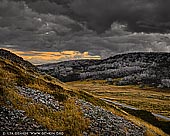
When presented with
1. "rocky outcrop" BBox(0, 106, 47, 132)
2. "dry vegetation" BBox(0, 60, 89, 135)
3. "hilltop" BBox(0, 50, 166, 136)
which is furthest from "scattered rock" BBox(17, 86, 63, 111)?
"rocky outcrop" BBox(0, 106, 47, 132)

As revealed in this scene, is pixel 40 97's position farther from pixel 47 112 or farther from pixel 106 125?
pixel 106 125

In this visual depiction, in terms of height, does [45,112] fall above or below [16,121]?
below

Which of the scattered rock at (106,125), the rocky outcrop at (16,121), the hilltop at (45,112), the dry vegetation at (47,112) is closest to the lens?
the rocky outcrop at (16,121)

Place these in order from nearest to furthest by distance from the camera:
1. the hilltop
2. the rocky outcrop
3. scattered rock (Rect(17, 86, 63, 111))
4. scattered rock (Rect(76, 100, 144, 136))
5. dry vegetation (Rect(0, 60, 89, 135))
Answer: the rocky outcrop, the hilltop, dry vegetation (Rect(0, 60, 89, 135)), scattered rock (Rect(76, 100, 144, 136)), scattered rock (Rect(17, 86, 63, 111))

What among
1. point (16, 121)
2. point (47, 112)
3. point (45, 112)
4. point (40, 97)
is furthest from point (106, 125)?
point (16, 121)

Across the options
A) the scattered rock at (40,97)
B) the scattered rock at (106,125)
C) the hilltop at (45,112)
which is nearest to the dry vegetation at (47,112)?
the hilltop at (45,112)

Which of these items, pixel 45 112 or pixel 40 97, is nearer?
pixel 45 112

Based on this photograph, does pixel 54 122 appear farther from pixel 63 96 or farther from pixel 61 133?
pixel 63 96

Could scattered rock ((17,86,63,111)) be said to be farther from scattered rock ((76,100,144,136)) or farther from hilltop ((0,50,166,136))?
scattered rock ((76,100,144,136))

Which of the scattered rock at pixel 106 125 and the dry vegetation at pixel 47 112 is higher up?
the dry vegetation at pixel 47 112

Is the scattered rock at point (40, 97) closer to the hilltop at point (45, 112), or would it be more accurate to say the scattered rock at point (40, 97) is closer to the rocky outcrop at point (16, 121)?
the hilltop at point (45, 112)

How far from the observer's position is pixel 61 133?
34.9 meters

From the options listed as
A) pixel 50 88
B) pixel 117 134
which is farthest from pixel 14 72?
pixel 117 134

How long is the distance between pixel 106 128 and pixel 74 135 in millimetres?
6872
